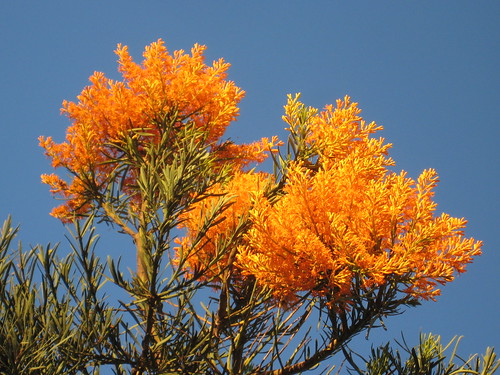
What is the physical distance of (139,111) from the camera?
9.09m

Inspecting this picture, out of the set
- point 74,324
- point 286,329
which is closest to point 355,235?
point 286,329

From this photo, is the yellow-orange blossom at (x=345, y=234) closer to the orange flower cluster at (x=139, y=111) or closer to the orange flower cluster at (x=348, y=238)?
the orange flower cluster at (x=348, y=238)

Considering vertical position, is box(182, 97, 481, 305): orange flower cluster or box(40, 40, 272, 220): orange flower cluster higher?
box(40, 40, 272, 220): orange flower cluster

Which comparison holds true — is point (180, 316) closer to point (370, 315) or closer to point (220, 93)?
point (370, 315)

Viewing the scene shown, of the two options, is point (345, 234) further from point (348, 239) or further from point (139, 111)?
point (139, 111)

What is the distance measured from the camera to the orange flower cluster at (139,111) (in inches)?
352

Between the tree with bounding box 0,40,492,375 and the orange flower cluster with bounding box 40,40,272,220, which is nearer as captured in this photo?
the tree with bounding box 0,40,492,375

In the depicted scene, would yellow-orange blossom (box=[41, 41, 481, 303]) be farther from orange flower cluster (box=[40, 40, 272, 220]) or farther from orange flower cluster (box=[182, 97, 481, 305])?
orange flower cluster (box=[40, 40, 272, 220])

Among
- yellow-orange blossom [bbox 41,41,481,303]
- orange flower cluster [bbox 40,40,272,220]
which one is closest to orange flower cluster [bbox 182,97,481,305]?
yellow-orange blossom [bbox 41,41,481,303]

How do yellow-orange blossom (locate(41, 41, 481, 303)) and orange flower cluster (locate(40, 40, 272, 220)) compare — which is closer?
yellow-orange blossom (locate(41, 41, 481, 303))

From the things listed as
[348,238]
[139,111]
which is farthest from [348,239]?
[139,111]

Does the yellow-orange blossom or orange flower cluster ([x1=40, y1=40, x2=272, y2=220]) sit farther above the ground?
orange flower cluster ([x1=40, y1=40, x2=272, y2=220])

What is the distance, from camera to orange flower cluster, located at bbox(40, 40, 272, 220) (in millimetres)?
8953

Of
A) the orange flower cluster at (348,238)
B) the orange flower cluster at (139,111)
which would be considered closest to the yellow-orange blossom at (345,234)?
the orange flower cluster at (348,238)
